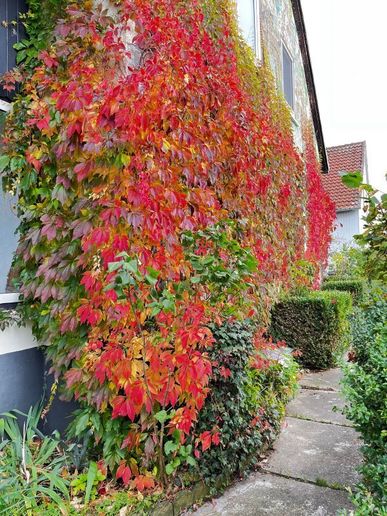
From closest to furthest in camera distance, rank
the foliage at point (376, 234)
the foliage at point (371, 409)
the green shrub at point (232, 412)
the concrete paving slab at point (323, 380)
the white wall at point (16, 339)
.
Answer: the foliage at point (371, 409), the green shrub at point (232, 412), the white wall at point (16, 339), the foliage at point (376, 234), the concrete paving slab at point (323, 380)

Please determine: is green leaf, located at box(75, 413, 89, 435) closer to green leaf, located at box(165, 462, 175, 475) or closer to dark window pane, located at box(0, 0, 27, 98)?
green leaf, located at box(165, 462, 175, 475)

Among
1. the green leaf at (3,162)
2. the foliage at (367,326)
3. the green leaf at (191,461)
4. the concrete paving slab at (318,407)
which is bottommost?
the concrete paving slab at (318,407)

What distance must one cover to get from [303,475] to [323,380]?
9.27 feet

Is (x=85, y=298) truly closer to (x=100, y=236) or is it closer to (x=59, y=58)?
(x=100, y=236)

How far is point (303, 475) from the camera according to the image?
3.08 metres

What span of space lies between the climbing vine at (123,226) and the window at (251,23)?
10.7 feet

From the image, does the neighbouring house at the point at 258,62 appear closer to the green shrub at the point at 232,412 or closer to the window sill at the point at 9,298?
the window sill at the point at 9,298

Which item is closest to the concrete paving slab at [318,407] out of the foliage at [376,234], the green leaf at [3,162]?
the foliage at [376,234]

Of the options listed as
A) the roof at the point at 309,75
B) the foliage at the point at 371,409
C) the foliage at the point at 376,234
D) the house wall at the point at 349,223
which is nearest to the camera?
the foliage at the point at 371,409

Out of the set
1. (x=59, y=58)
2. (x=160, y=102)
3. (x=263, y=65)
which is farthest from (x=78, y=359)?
(x=263, y=65)

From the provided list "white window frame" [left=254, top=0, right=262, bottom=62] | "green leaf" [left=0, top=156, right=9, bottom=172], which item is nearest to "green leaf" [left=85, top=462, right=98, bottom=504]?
→ "green leaf" [left=0, top=156, right=9, bottom=172]

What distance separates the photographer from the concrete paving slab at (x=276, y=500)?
263 centimetres

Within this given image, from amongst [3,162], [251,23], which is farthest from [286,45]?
[3,162]

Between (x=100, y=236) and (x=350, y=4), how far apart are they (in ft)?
50.1
